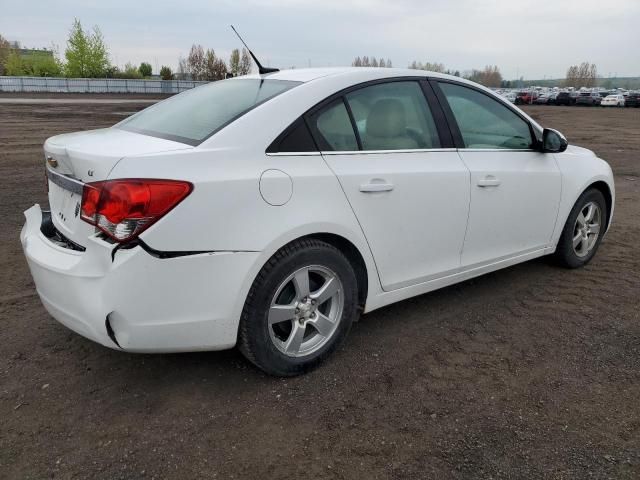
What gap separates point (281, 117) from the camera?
288 centimetres

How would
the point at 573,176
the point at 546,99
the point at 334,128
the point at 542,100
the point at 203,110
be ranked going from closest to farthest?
1. the point at 334,128
2. the point at 203,110
3. the point at 573,176
4. the point at 546,99
5. the point at 542,100

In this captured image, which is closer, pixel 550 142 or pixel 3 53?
pixel 550 142

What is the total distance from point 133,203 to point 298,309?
1.04 metres

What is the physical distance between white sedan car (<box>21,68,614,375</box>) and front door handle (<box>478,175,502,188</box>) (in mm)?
17

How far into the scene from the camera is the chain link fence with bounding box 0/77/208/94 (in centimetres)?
4700

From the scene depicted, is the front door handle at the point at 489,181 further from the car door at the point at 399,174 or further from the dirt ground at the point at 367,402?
the dirt ground at the point at 367,402

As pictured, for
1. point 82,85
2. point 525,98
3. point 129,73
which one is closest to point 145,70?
point 129,73

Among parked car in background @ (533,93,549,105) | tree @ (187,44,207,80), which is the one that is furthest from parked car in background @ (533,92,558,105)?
tree @ (187,44,207,80)

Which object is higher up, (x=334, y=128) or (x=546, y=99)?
(x=546, y=99)

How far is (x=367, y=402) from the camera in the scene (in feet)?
9.30

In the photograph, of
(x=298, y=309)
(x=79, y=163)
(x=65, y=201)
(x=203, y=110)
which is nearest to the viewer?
(x=79, y=163)

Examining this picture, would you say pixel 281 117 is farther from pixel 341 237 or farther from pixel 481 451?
pixel 481 451

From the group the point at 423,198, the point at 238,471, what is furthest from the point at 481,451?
the point at 423,198

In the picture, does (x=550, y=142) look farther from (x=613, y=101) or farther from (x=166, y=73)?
(x=166, y=73)
